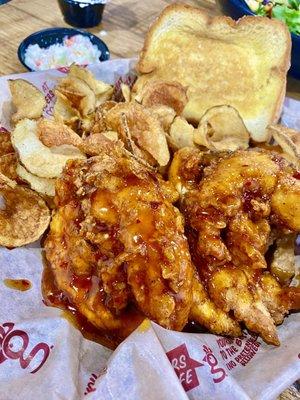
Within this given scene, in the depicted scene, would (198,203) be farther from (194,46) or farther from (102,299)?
(194,46)

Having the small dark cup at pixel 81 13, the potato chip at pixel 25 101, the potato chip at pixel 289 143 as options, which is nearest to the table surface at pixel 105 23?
the small dark cup at pixel 81 13

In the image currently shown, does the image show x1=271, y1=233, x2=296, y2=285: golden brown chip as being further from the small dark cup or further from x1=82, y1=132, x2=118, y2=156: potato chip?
the small dark cup

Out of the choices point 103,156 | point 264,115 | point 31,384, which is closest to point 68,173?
point 103,156

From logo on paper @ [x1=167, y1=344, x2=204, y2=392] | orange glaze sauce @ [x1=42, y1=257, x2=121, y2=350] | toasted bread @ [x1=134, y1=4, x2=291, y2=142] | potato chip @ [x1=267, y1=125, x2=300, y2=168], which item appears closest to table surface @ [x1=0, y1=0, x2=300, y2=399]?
toasted bread @ [x1=134, y1=4, x2=291, y2=142]

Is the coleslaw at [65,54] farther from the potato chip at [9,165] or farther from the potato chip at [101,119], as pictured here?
the potato chip at [9,165]

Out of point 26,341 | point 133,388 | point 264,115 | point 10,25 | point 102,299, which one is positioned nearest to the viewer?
point 133,388

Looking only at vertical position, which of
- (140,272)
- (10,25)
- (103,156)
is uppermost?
(103,156)
